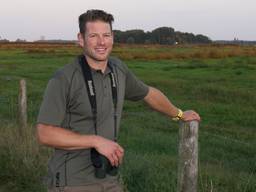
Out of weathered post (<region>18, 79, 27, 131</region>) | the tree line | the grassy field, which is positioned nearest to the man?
the grassy field

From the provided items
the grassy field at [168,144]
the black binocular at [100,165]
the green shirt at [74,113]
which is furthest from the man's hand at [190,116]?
the grassy field at [168,144]

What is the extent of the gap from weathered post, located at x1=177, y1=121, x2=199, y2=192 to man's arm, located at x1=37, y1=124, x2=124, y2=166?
2.24ft

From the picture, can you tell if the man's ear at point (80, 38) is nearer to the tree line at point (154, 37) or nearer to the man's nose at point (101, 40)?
the man's nose at point (101, 40)

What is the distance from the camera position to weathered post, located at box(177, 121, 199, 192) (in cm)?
349

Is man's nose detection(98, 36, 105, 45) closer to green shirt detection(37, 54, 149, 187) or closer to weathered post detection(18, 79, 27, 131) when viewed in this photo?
green shirt detection(37, 54, 149, 187)

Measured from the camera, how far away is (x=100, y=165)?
3027 mm

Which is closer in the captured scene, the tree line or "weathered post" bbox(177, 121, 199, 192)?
"weathered post" bbox(177, 121, 199, 192)

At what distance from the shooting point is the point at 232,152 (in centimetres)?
980

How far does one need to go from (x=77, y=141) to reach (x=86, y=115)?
0.64ft

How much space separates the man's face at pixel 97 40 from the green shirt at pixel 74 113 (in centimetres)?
9

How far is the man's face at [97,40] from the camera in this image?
10.1 feet

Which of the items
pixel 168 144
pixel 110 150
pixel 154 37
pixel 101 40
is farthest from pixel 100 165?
pixel 154 37

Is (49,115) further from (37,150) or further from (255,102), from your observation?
(255,102)

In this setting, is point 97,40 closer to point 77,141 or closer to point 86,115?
A: point 86,115
